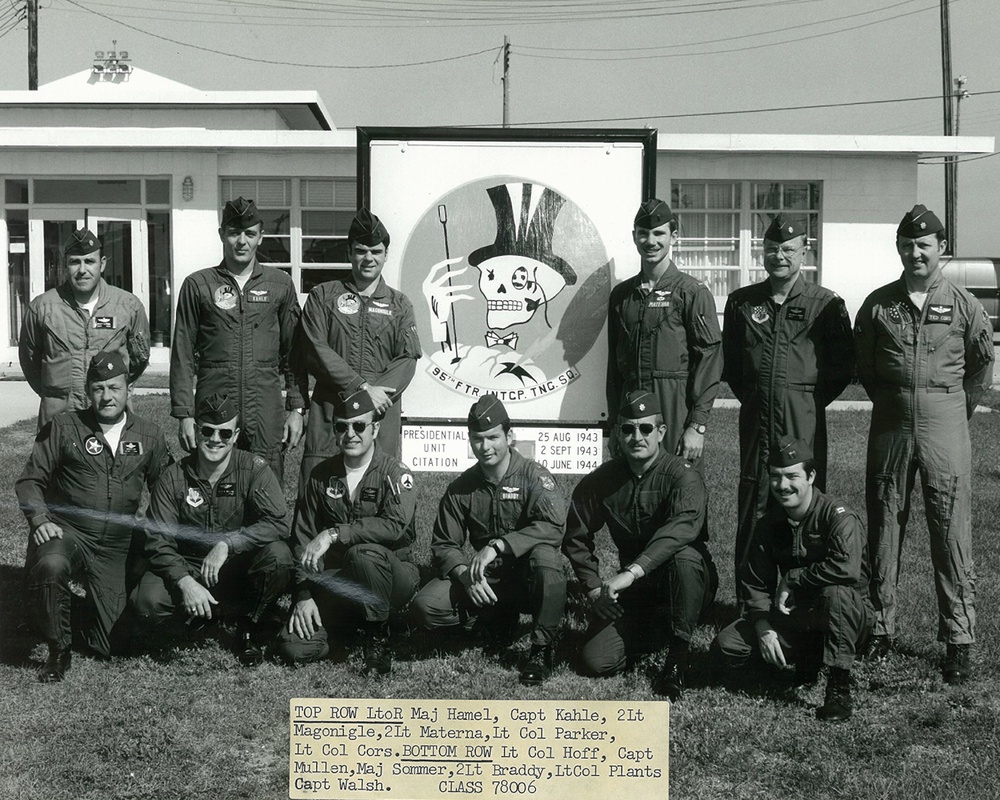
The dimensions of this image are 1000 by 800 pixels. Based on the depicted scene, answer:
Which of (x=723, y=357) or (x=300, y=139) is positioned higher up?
(x=300, y=139)

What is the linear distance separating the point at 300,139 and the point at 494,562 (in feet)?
38.2

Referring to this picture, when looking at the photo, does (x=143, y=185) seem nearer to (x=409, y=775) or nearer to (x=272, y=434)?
(x=272, y=434)

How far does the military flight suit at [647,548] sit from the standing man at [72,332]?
2332 millimetres

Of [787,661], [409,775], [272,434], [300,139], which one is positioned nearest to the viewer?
[409,775]

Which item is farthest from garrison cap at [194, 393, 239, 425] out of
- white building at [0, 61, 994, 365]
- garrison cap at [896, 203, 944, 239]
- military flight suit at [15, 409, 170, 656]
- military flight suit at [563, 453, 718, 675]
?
white building at [0, 61, 994, 365]

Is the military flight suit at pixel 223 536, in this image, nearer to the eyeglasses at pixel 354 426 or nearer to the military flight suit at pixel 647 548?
the eyeglasses at pixel 354 426

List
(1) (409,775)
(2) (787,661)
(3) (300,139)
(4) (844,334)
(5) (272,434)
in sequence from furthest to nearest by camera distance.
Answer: (3) (300,139) < (5) (272,434) < (4) (844,334) < (2) (787,661) < (1) (409,775)

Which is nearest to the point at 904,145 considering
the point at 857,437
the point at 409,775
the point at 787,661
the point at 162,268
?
the point at 857,437

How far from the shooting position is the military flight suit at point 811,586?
4.07 m

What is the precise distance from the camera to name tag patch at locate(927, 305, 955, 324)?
4.33 m

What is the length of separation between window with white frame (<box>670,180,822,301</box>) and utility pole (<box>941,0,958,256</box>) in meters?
1.83

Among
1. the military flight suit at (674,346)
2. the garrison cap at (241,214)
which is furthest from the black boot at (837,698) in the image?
the garrison cap at (241,214)

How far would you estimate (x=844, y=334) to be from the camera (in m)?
4.68

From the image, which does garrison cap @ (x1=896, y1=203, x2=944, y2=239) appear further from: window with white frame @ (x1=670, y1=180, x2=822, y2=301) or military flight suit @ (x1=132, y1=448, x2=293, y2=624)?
window with white frame @ (x1=670, y1=180, x2=822, y2=301)
